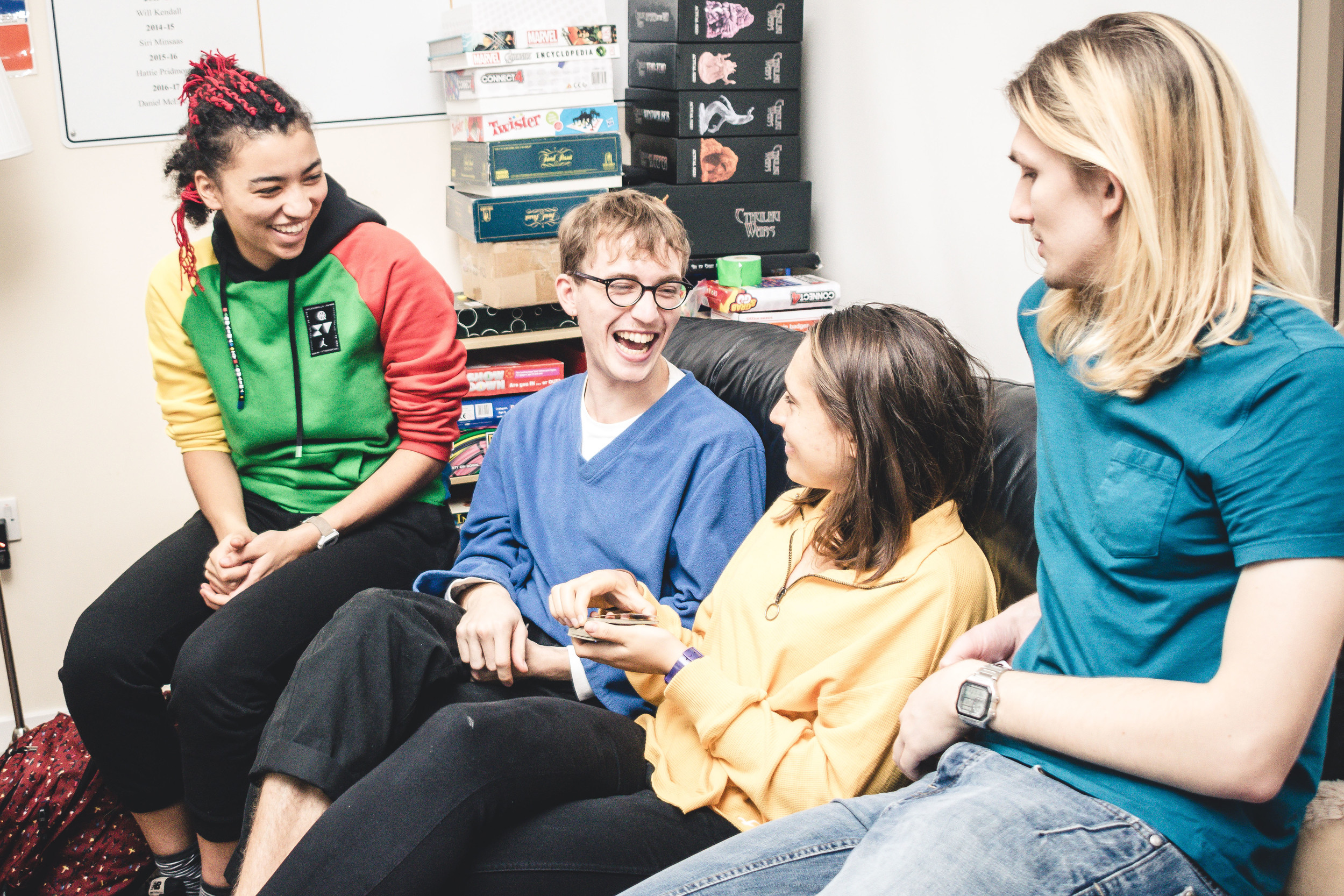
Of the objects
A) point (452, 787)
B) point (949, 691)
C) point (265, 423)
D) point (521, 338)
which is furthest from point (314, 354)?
point (949, 691)

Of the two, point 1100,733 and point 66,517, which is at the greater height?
point 1100,733

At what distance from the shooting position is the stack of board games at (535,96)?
7.71 ft

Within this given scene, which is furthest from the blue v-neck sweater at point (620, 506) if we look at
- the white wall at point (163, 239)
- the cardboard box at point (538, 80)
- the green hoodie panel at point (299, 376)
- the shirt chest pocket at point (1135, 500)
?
the cardboard box at point (538, 80)

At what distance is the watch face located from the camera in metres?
0.99

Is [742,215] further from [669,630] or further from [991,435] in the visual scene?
[669,630]

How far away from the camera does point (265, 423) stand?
1.92 metres

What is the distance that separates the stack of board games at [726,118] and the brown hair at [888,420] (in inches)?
54.4

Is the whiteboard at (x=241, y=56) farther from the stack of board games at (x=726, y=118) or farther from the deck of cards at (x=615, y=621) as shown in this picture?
the deck of cards at (x=615, y=621)

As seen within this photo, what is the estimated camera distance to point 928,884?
0.86 metres

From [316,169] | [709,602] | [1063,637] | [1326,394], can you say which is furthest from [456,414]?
[1326,394]

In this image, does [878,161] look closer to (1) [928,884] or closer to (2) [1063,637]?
(2) [1063,637]

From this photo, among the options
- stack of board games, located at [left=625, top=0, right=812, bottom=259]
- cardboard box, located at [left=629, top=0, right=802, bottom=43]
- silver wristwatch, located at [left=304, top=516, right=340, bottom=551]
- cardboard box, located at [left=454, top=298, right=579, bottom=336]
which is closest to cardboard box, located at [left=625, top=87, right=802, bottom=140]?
stack of board games, located at [left=625, top=0, right=812, bottom=259]

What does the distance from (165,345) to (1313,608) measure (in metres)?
1.88

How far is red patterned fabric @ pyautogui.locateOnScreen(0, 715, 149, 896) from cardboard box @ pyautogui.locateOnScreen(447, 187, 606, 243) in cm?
138
